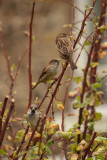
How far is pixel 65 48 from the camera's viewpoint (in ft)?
7.16

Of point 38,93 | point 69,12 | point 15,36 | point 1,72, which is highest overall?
point 69,12

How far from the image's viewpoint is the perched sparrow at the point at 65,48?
2041 mm

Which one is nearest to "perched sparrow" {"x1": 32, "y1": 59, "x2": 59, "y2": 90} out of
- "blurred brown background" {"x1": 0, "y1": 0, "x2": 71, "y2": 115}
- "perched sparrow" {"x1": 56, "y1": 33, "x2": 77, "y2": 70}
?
"perched sparrow" {"x1": 56, "y1": 33, "x2": 77, "y2": 70}

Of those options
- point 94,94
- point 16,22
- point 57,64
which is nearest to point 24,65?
point 16,22

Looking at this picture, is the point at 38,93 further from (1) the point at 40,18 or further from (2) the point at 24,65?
(1) the point at 40,18

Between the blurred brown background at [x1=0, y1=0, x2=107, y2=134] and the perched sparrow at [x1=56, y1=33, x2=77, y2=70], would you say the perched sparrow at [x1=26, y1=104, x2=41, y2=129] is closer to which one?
the perched sparrow at [x1=56, y1=33, x2=77, y2=70]

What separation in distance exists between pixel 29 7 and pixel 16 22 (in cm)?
25

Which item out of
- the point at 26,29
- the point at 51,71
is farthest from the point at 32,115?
the point at 26,29

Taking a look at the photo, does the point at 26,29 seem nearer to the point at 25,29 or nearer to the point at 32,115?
the point at 25,29

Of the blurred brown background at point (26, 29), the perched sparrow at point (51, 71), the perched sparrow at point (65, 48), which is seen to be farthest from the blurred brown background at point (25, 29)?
the perched sparrow at point (65, 48)

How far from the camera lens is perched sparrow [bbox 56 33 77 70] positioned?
2041 millimetres

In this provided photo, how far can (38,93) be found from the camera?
377cm

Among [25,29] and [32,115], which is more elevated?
[25,29]

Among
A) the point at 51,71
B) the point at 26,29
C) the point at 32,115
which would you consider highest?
the point at 26,29
